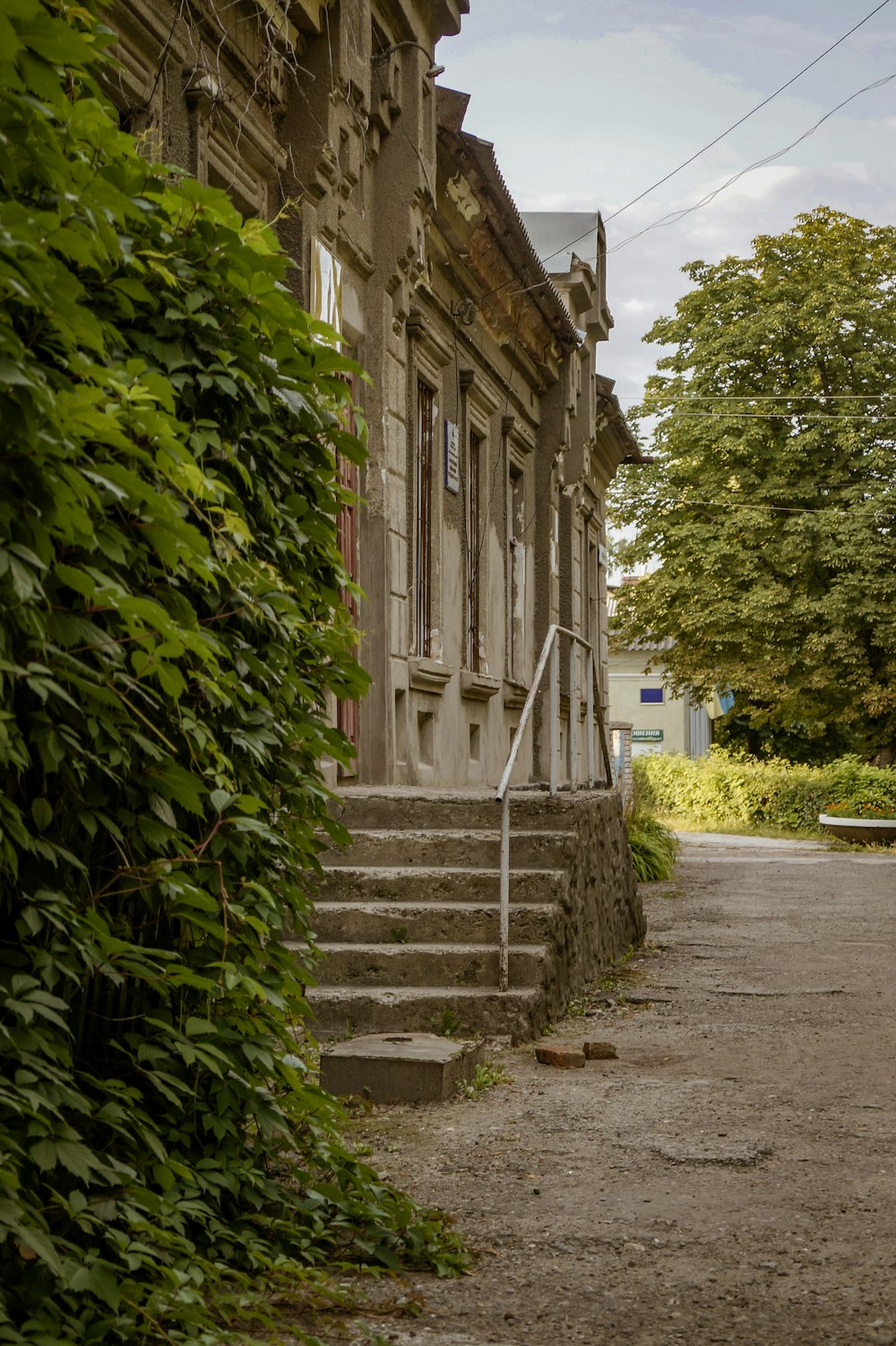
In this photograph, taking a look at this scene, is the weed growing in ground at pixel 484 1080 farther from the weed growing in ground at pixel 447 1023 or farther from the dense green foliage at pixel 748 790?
the dense green foliage at pixel 748 790

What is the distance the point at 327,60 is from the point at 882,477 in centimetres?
2448

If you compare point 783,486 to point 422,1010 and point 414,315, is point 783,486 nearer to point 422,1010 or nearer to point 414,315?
point 414,315

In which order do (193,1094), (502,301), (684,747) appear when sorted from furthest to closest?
(684,747) → (502,301) → (193,1094)

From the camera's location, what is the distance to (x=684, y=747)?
5153 centimetres

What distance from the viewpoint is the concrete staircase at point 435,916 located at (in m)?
6.79

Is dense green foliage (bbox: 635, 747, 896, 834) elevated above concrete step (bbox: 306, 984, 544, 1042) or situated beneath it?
elevated above

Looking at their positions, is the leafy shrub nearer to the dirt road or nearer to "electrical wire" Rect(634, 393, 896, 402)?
"electrical wire" Rect(634, 393, 896, 402)

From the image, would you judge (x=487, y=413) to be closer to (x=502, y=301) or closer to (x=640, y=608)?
(x=502, y=301)

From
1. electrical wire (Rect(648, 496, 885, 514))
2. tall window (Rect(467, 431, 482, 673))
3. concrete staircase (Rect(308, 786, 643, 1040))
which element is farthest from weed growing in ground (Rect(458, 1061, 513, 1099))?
electrical wire (Rect(648, 496, 885, 514))

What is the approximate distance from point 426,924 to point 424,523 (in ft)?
17.0

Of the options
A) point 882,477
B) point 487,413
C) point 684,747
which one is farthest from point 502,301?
point 684,747

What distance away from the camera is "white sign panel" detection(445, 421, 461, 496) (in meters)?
12.3

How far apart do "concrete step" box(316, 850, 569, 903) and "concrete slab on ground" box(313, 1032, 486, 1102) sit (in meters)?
1.53

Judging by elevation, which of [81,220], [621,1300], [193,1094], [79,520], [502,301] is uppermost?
[502,301]
